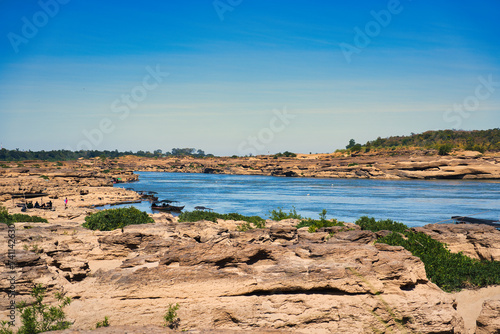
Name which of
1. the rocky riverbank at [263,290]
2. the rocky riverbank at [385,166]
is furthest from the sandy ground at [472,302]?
the rocky riverbank at [385,166]

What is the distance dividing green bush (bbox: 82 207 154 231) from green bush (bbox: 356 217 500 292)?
13111 millimetres

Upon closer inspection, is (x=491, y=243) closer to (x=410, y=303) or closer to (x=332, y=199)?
(x=410, y=303)

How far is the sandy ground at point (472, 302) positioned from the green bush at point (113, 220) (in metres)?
15.9

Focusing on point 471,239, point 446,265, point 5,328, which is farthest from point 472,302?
point 5,328

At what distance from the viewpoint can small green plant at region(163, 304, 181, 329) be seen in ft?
29.9

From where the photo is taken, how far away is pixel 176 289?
32.3 feet

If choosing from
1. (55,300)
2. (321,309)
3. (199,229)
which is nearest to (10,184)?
(199,229)

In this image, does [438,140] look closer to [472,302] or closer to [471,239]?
[471,239]

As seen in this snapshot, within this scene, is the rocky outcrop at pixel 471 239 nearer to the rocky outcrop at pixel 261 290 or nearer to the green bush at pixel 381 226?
the green bush at pixel 381 226

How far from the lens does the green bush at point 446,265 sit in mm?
14885

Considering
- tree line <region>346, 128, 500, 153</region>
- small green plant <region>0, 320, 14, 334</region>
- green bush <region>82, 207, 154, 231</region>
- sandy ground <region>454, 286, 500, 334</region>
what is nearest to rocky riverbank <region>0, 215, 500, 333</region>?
sandy ground <region>454, 286, 500, 334</region>

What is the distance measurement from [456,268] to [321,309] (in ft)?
28.6

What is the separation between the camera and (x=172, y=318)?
9.20 metres

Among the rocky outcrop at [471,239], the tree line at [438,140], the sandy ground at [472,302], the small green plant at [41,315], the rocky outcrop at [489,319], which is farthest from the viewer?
the tree line at [438,140]
